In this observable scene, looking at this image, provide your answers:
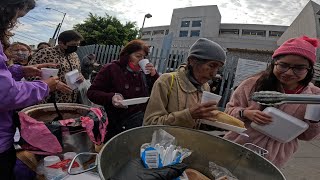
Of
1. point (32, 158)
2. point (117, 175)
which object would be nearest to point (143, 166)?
point (117, 175)

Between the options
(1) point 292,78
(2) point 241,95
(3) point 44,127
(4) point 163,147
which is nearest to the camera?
(4) point 163,147

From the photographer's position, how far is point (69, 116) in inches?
77.6

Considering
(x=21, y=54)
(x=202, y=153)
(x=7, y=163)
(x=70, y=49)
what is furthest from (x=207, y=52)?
(x=21, y=54)

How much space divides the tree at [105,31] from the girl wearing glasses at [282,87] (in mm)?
25064

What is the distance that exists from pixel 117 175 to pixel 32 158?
97 cm

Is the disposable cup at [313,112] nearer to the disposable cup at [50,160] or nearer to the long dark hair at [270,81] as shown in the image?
the long dark hair at [270,81]

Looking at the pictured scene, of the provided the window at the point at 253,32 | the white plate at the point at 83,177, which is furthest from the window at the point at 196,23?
the white plate at the point at 83,177

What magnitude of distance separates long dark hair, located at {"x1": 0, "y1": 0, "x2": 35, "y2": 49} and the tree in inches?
985

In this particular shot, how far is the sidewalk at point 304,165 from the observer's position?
4.29m

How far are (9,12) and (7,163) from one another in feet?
2.92

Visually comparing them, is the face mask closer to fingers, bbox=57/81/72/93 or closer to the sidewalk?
fingers, bbox=57/81/72/93

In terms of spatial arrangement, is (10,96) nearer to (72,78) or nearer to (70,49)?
(72,78)

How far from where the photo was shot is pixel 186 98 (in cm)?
173

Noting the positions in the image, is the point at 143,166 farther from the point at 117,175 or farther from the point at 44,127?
the point at 44,127
